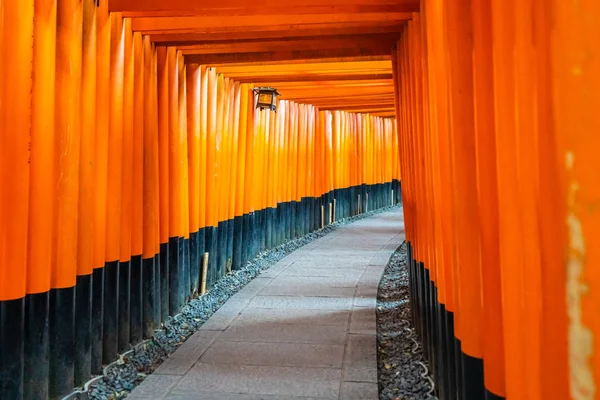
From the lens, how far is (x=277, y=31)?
509 cm

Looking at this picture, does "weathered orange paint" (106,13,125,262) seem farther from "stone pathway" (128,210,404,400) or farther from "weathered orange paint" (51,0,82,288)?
"stone pathway" (128,210,404,400)

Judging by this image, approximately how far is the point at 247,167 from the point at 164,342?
4040 millimetres

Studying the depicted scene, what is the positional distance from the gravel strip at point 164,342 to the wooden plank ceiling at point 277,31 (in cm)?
292

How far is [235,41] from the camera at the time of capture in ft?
17.6

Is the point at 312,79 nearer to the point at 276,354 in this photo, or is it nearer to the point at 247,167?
the point at 247,167

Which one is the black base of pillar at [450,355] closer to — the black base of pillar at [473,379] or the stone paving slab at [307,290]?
the black base of pillar at [473,379]

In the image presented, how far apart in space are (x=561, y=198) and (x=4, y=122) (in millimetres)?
2776

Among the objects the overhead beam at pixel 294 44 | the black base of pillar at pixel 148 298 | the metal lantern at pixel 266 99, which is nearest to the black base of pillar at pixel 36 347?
the black base of pillar at pixel 148 298

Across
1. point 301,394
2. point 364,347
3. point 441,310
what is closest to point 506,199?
point 441,310

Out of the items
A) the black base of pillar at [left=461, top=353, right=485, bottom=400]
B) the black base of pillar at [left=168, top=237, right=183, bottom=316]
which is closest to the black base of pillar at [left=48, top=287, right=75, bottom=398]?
the black base of pillar at [left=168, top=237, right=183, bottom=316]

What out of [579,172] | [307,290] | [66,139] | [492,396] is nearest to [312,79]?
[307,290]

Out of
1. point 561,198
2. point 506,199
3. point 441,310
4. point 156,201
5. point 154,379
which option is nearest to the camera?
point 561,198

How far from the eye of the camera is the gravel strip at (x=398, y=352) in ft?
12.2

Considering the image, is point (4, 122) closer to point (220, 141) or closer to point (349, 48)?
point (349, 48)
